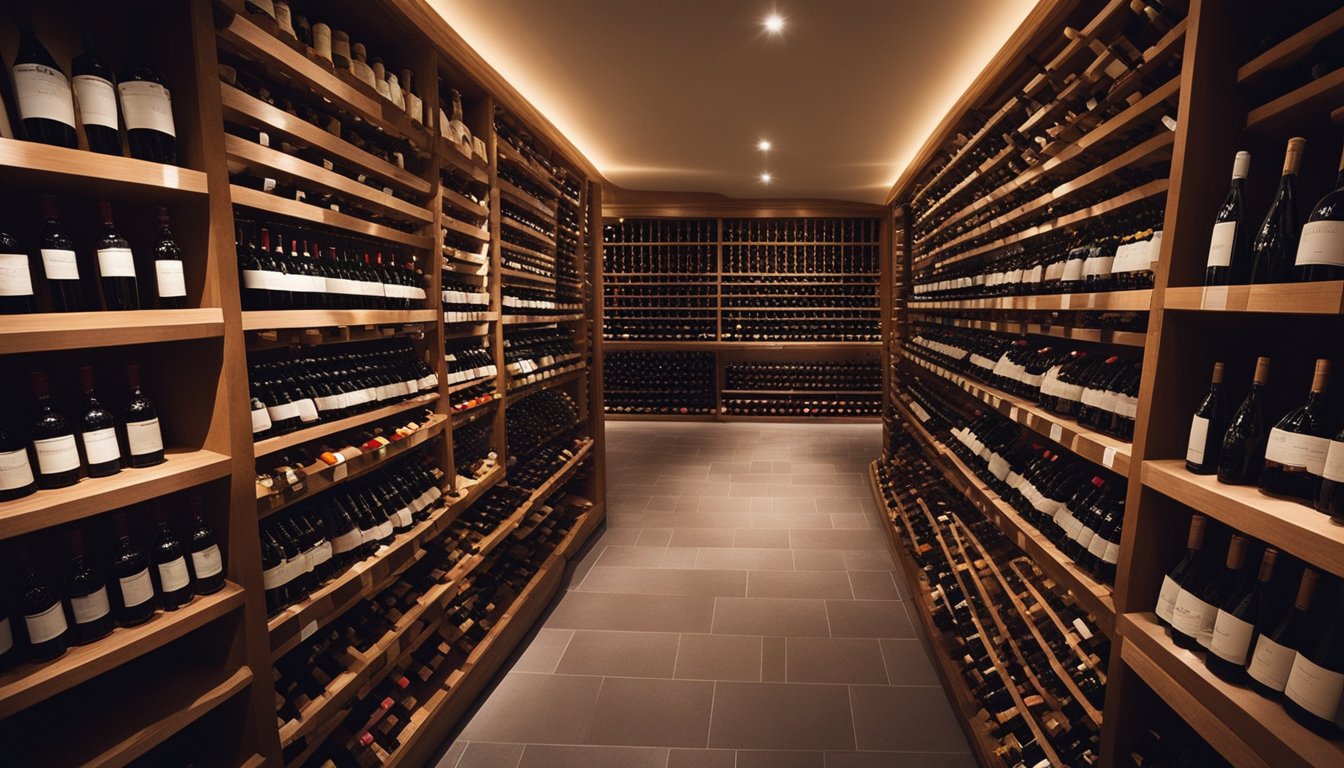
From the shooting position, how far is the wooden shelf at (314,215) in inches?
65.3

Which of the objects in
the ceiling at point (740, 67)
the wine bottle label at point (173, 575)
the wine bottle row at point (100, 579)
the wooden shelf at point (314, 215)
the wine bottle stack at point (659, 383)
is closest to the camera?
the wine bottle row at point (100, 579)

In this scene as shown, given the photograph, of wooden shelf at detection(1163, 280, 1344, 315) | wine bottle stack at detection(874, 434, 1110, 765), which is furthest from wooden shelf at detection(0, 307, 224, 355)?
wine bottle stack at detection(874, 434, 1110, 765)

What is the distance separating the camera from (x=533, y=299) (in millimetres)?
4203

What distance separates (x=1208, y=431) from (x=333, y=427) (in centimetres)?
257

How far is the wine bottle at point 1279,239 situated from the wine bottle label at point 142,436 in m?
2.75

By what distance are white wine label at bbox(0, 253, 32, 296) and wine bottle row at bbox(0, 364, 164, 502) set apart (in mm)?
202

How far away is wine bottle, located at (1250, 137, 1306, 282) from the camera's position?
1.43 m

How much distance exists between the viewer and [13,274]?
1.20 m

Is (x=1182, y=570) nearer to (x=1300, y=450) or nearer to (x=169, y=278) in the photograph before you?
(x=1300, y=450)

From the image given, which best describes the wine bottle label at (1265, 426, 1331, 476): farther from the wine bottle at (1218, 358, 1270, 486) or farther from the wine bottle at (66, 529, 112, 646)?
the wine bottle at (66, 529, 112, 646)

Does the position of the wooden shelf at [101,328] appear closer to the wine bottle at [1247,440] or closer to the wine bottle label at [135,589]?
the wine bottle label at [135,589]

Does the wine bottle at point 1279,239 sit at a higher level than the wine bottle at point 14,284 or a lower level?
higher

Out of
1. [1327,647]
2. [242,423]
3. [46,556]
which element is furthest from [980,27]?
[46,556]

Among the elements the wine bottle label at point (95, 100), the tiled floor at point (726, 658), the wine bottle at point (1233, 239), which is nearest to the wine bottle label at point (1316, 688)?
the wine bottle at point (1233, 239)
